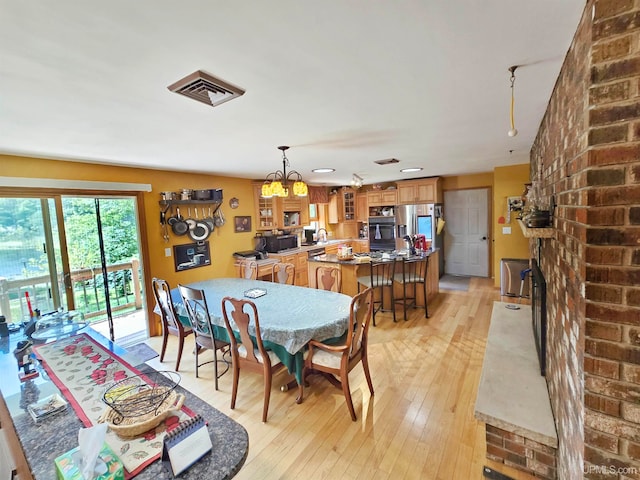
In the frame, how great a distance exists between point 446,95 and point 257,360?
240 cm

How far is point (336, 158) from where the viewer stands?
12.2 feet

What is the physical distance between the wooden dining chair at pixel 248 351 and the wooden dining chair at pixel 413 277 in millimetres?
2434

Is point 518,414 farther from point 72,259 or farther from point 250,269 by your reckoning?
point 72,259

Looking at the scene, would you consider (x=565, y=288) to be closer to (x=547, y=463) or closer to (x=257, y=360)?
(x=547, y=463)

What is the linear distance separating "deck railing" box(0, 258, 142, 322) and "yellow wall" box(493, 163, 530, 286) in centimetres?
610

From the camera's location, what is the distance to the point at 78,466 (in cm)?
89

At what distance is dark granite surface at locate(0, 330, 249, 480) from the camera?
912 millimetres

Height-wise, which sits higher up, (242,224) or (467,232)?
(242,224)

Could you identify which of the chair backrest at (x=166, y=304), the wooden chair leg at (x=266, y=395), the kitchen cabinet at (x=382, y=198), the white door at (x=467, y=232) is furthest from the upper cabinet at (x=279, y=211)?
the wooden chair leg at (x=266, y=395)

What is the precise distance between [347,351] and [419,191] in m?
4.89

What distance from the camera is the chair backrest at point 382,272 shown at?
13.5ft

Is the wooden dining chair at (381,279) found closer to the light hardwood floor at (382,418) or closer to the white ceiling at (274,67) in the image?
the light hardwood floor at (382,418)

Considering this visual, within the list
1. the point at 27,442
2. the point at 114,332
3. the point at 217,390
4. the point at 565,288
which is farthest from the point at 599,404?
the point at 114,332

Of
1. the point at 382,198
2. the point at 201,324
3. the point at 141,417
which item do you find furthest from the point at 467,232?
the point at 141,417
